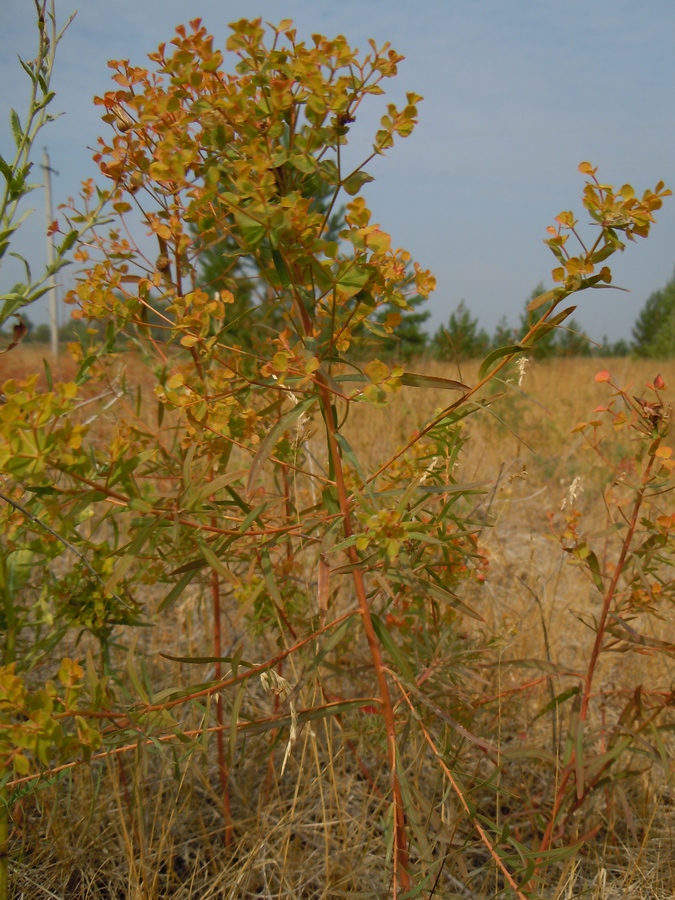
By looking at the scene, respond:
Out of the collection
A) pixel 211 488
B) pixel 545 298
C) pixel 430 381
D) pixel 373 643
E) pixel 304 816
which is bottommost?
pixel 304 816

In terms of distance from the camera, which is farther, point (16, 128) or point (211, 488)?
point (16, 128)

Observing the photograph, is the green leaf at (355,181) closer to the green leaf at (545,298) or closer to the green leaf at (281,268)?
the green leaf at (281,268)

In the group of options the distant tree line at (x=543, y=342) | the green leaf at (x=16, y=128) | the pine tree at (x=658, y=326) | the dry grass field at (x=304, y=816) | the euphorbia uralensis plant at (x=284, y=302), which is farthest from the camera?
the pine tree at (x=658, y=326)

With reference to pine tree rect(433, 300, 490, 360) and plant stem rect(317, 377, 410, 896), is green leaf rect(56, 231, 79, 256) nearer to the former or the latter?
plant stem rect(317, 377, 410, 896)

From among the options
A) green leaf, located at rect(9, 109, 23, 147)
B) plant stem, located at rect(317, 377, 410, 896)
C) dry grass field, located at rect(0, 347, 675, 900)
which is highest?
green leaf, located at rect(9, 109, 23, 147)

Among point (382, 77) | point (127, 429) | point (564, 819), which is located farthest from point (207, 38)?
point (564, 819)

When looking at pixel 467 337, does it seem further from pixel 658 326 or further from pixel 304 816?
pixel 658 326

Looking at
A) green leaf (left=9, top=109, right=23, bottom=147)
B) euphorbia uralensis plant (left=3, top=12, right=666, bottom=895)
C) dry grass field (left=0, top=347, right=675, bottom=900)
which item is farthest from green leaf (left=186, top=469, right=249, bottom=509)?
Result: green leaf (left=9, top=109, right=23, bottom=147)

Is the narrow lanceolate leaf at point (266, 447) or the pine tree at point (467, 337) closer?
the narrow lanceolate leaf at point (266, 447)

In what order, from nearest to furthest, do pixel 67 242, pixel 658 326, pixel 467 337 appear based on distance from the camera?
pixel 67 242
pixel 467 337
pixel 658 326

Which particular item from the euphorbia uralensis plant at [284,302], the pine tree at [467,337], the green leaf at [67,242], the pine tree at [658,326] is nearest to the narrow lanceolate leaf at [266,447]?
the euphorbia uralensis plant at [284,302]

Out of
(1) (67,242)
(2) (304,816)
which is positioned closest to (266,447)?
(1) (67,242)

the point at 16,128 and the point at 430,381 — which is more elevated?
the point at 16,128

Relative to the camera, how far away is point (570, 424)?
498 cm
